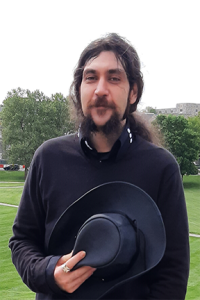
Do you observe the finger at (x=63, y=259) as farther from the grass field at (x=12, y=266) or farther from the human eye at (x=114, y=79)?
the grass field at (x=12, y=266)

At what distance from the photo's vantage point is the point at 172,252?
1564mm

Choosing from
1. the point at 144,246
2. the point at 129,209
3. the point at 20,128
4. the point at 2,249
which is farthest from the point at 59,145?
the point at 20,128

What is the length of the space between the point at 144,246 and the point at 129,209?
0.16 metres

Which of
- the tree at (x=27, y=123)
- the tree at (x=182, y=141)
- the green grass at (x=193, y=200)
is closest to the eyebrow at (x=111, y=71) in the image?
the green grass at (x=193, y=200)

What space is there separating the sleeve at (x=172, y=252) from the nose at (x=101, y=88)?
513mm

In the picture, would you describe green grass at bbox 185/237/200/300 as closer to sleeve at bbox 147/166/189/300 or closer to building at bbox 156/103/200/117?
sleeve at bbox 147/166/189/300

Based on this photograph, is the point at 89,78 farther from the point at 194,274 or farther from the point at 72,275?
the point at 194,274

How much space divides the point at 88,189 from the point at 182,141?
37.5 m

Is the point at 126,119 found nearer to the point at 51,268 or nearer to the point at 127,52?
the point at 127,52

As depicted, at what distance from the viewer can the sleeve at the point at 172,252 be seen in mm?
1558

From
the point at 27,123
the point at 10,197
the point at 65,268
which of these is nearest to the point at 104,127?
the point at 65,268

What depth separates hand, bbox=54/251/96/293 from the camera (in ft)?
4.48

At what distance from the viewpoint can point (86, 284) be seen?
147 centimetres

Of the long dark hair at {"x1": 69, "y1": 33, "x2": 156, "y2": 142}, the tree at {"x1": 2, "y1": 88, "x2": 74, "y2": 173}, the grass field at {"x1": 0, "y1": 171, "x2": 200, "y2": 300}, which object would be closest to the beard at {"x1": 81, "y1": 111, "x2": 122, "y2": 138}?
the long dark hair at {"x1": 69, "y1": 33, "x2": 156, "y2": 142}
